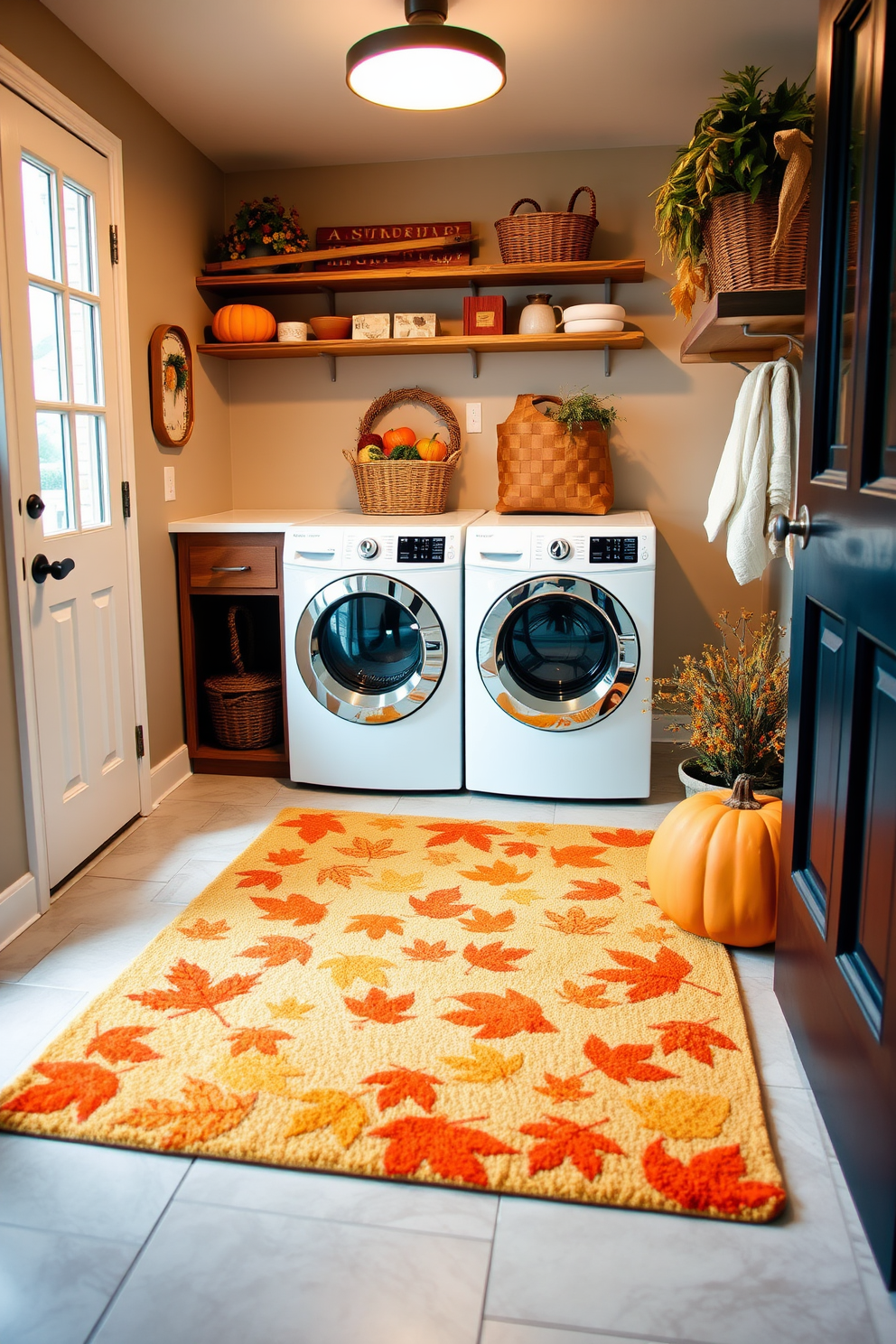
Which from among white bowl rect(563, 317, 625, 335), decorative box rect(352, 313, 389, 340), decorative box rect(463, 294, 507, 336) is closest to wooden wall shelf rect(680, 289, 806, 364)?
white bowl rect(563, 317, 625, 335)

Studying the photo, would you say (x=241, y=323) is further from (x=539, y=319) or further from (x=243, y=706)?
(x=243, y=706)

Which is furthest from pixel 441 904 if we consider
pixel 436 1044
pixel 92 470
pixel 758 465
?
pixel 92 470

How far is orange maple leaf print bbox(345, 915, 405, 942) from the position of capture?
2439 mm

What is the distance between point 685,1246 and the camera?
4.87ft

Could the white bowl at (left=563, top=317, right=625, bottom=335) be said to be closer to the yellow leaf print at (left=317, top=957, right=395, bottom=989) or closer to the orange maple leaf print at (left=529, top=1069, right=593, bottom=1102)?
the yellow leaf print at (left=317, top=957, right=395, bottom=989)

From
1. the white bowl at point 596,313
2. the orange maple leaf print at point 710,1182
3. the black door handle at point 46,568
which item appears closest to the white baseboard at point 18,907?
the black door handle at point 46,568

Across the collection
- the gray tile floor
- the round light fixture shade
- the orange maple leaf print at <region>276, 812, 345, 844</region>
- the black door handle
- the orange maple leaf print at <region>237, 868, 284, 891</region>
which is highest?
the round light fixture shade

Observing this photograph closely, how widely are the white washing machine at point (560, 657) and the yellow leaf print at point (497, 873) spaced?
1.76 feet

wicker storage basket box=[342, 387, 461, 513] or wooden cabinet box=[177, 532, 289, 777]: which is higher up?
wicker storage basket box=[342, 387, 461, 513]

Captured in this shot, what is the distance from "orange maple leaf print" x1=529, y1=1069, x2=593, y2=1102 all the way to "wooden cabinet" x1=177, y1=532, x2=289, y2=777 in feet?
6.22

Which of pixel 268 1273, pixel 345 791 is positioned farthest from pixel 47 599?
pixel 268 1273

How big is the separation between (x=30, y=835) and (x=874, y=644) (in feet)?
6.62

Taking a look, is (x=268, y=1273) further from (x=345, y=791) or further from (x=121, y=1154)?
(x=345, y=791)

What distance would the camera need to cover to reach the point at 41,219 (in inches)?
102
